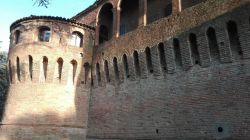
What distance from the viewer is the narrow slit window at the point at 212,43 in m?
10.6

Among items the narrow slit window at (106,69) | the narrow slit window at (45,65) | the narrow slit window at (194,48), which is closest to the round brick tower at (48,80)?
the narrow slit window at (45,65)

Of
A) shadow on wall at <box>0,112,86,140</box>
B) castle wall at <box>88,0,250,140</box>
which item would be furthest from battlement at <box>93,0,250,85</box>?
shadow on wall at <box>0,112,86,140</box>

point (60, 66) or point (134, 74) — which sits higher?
point (60, 66)

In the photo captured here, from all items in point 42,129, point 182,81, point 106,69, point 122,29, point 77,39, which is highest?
point 122,29

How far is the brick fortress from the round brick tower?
5cm

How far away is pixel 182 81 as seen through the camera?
448 inches

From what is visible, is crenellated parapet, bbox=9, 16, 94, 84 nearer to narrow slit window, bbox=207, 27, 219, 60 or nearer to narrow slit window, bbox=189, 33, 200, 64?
narrow slit window, bbox=189, 33, 200, 64

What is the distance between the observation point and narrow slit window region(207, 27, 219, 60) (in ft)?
34.7

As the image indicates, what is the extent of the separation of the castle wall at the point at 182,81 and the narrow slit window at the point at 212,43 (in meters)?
0.04

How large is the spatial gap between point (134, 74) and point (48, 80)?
16.9ft

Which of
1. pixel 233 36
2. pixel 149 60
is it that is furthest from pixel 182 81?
pixel 233 36

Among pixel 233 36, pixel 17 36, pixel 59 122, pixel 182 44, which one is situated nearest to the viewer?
pixel 233 36

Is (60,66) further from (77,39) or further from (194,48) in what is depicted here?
(194,48)

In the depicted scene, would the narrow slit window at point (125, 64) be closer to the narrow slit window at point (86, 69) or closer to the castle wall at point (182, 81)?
the castle wall at point (182, 81)
